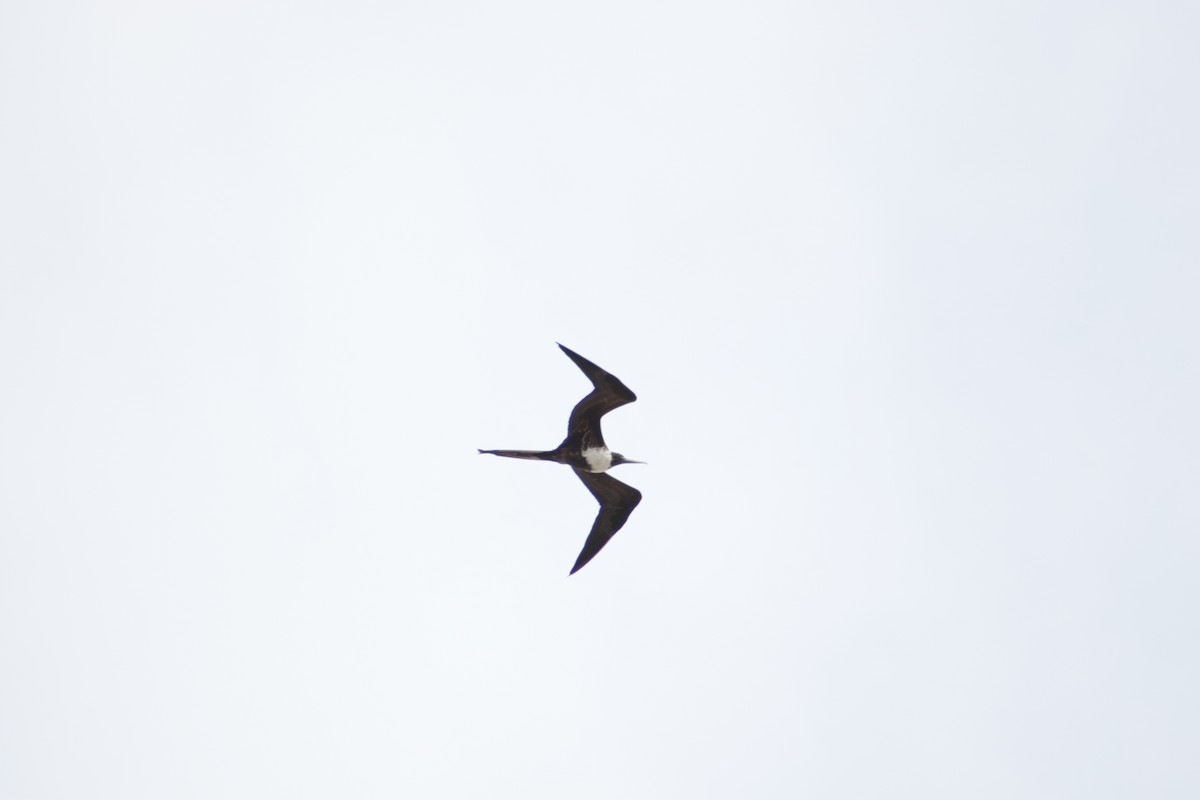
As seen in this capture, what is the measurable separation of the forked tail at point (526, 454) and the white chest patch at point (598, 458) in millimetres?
1127

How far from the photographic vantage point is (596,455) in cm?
2522

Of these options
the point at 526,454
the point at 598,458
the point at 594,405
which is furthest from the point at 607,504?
the point at 526,454

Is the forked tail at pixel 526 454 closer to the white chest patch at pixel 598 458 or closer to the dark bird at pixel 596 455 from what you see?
the dark bird at pixel 596 455

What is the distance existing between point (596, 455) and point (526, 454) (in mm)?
2477

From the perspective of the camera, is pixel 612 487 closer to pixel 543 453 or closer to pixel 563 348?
pixel 543 453

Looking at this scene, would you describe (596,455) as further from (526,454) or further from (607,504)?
(526,454)

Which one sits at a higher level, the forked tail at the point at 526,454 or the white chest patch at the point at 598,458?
the white chest patch at the point at 598,458

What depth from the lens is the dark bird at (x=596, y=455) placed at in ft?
76.6

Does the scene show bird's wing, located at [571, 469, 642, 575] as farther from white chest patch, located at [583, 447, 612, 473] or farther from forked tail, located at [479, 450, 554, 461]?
forked tail, located at [479, 450, 554, 461]

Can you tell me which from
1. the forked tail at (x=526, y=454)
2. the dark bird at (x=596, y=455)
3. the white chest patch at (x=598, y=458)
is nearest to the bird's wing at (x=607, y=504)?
the dark bird at (x=596, y=455)

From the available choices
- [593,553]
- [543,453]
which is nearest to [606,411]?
[543,453]

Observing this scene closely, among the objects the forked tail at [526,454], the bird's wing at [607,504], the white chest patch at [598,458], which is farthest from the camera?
the bird's wing at [607,504]

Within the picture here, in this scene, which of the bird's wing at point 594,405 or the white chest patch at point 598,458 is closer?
the bird's wing at point 594,405

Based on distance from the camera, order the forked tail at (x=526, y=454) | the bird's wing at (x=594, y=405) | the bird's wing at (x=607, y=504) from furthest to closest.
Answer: the bird's wing at (x=607, y=504)
the bird's wing at (x=594, y=405)
the forked tail at (x=526, y=454)
